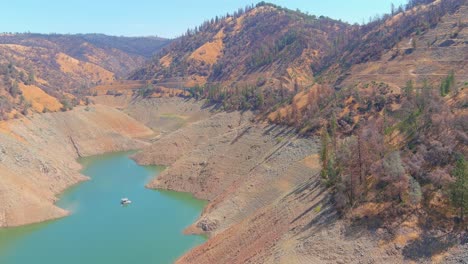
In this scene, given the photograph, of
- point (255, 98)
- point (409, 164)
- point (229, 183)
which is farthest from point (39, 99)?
point (409, 164)

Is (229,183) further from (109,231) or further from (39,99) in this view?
(39,99)

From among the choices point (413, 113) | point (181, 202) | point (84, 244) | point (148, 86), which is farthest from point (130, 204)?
point (148, 86)

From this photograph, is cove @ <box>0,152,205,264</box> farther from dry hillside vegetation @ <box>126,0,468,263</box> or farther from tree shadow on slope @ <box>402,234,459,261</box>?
tree shadow on slope @ <box>402,234,459,261</box>

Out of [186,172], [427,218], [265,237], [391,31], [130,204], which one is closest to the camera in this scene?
[427,218]

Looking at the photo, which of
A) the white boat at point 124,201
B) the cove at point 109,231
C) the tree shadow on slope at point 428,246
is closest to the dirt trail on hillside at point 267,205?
the tree shadow on slope at point 428,246

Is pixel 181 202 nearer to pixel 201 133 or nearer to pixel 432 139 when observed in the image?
pixel 201 133

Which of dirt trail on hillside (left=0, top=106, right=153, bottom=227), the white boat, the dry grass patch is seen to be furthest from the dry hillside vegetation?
the dry grass patch
